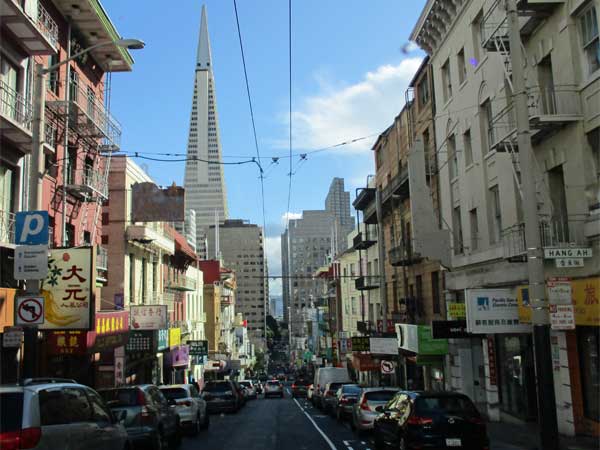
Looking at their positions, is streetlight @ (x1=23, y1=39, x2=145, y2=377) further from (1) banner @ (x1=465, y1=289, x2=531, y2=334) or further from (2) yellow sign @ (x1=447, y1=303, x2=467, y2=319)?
(2) yellow sign @ (x1=447, y1=303, x2=467, y2=319)

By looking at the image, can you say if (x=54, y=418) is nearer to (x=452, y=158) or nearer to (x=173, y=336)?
(x=452, y=158)

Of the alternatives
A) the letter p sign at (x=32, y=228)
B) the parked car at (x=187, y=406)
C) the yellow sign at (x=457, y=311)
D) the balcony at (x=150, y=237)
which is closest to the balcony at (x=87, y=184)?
the balcony at (x=150, y=237)

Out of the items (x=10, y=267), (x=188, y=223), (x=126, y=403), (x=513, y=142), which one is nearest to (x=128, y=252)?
(x=10, y=267)

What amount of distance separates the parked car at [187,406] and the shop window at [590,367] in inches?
422

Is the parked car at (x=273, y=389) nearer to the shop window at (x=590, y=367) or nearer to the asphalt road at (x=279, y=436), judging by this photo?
the asphalt road at (x=279, y=436)

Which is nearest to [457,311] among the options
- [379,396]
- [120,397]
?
[379,396]

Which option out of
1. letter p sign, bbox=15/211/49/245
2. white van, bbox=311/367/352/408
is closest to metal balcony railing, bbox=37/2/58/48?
letter p sign, bbox=15/211/49/245

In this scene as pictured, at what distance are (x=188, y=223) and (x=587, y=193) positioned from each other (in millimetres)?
129230

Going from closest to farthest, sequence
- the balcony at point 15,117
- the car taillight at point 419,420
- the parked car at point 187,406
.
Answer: the car taillight at point 419,420 < the balcony at point 15,117 < the parked car at point 187,406

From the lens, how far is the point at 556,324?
10.8m

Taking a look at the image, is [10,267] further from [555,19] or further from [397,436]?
[555,19]

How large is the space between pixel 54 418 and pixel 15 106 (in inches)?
470

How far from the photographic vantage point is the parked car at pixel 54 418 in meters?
6.89

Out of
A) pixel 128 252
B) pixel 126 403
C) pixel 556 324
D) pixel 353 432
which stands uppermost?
pixel 128 252
